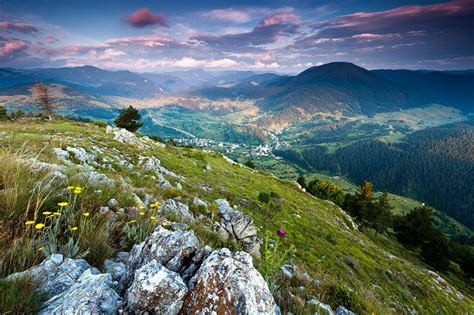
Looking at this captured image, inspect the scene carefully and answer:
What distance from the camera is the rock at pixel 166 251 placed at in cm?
367

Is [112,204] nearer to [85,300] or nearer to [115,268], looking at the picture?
[115,268]

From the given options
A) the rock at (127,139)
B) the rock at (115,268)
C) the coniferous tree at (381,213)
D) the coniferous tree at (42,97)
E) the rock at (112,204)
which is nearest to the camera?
the rock at (115,268)

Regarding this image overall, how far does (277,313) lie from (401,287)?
25.2 meters

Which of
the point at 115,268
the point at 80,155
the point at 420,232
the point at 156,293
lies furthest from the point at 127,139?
the point at 420,232

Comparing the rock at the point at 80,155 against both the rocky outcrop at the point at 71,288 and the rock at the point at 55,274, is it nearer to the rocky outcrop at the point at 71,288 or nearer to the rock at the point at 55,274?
the rock at the point at 55,274

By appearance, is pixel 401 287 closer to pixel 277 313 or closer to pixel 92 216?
pixel 277 313

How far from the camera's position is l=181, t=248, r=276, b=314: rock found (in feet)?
9.04

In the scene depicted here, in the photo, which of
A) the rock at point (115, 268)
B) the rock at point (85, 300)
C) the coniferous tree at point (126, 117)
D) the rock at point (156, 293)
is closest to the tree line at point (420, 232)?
the rock at point (115, 268)

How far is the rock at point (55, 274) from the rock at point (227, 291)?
1620 millimetres

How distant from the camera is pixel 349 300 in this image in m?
5.81

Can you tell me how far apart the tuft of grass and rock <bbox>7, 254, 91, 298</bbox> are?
0.13 meters

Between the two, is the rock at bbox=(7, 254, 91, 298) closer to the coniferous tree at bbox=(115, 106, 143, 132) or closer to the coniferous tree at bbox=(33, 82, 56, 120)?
the coniferous tree at bbox=(33, 82, 56, 120)

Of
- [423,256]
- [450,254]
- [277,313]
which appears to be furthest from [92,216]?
[450,254]

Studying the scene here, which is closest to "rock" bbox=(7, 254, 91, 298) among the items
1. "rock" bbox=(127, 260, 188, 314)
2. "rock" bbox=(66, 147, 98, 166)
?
"rock" bbox=(127, 260, 188, 314)
